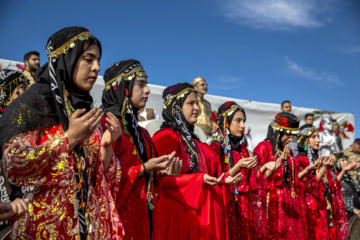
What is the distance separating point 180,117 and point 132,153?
1.18 m

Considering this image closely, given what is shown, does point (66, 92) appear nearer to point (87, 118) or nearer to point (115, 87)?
point (87, 118)

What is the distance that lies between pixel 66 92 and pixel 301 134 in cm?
546

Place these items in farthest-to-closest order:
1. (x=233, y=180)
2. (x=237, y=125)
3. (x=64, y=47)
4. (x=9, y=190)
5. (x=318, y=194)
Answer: (x=318, y=194) → (x=237, y=125) → (x=233, y=180) → (x=9, y=190) → (x=64, y=47)

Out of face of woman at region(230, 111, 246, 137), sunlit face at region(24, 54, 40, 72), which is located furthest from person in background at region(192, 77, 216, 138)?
sunlit face at region(24, 54, 40, 72)

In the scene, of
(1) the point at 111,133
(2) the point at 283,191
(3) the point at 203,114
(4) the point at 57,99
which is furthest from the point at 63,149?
(3) the point at 203,114

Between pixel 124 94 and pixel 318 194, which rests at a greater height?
pixel 124 94

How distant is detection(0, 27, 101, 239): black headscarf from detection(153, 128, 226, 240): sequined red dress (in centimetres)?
141

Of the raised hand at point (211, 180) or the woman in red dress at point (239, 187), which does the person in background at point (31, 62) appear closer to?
the woman in red dress at point (239, 187)

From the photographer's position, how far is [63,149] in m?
2.19

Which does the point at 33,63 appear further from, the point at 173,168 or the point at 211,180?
the point at 173,168

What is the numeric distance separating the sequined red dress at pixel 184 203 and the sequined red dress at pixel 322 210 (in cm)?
284

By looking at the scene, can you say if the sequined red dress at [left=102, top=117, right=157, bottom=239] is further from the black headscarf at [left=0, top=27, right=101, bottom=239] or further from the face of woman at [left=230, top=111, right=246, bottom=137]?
the face of woman at [left=230, top=111, right=246, bottom=137]

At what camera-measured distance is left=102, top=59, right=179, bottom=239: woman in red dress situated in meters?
2.99

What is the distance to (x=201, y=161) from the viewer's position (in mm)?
4246
